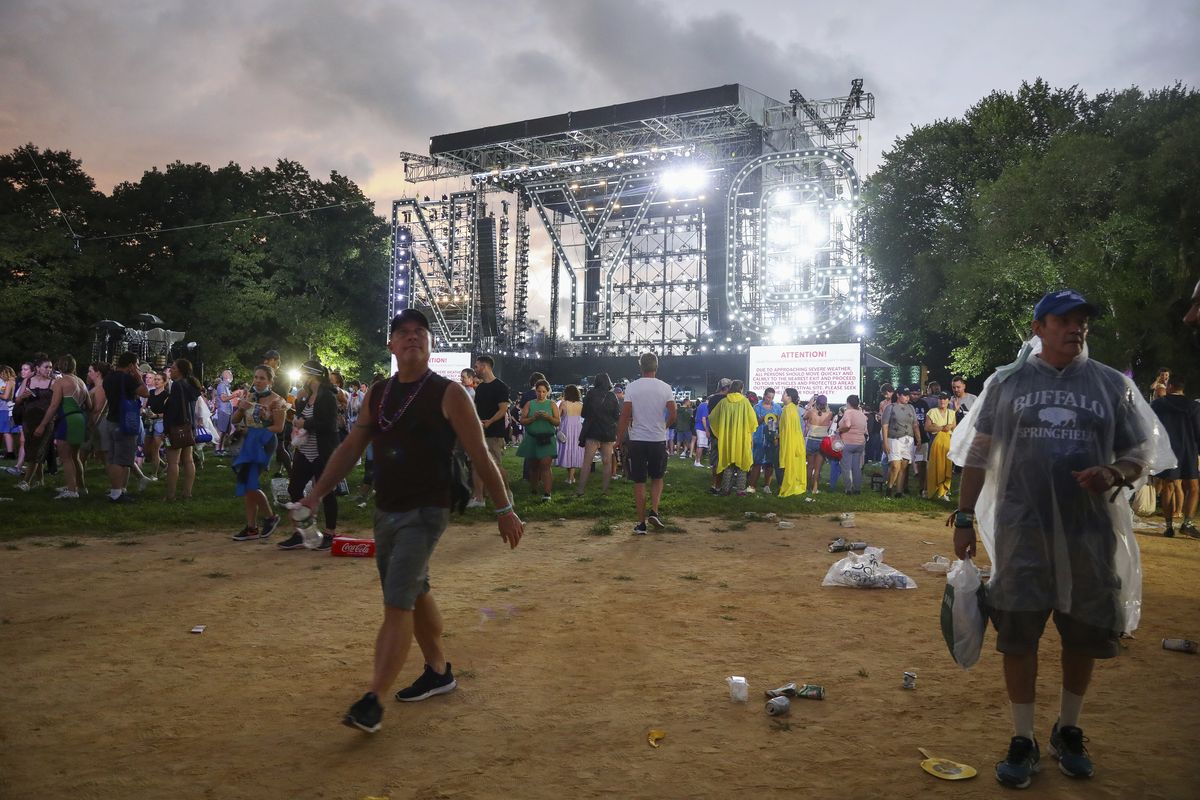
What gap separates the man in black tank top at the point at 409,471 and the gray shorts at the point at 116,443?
7802 millimetres

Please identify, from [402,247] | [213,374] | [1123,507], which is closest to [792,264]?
[402,247]

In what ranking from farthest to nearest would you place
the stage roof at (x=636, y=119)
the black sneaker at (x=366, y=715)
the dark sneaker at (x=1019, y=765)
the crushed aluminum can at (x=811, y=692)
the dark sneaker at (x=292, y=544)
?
the stage roof at (x=636, y=119) → the dark sneaker at (x=292, y=544) → the crushed aluminum can at (x=811, y=692) → the black sneaker at (x=366, y=715) → the dark sneaker at (x=1019, y=765)

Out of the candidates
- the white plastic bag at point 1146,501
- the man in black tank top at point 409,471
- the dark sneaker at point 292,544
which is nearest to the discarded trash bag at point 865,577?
the man in black tank top at point 409,471

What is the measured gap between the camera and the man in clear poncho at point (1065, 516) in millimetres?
2891

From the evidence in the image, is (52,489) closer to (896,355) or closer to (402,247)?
(402,247)

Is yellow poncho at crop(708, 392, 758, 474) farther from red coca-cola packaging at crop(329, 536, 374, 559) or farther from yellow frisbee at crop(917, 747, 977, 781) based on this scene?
yellow frisbee at crop(917, 747, 977, 781)

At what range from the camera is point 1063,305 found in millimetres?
3006

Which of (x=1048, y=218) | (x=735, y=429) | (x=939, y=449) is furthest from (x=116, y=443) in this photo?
(x=1048, y=218)

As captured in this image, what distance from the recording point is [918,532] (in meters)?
9.12

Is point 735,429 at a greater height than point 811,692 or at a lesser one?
greater

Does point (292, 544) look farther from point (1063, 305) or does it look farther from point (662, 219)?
point (662, 219)

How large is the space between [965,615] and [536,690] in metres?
2.07

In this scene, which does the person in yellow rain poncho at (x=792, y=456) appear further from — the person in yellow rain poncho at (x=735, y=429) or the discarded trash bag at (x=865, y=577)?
the discarded trash bag at (x=865, y=577)

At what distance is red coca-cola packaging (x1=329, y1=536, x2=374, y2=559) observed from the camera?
7.18 metres
